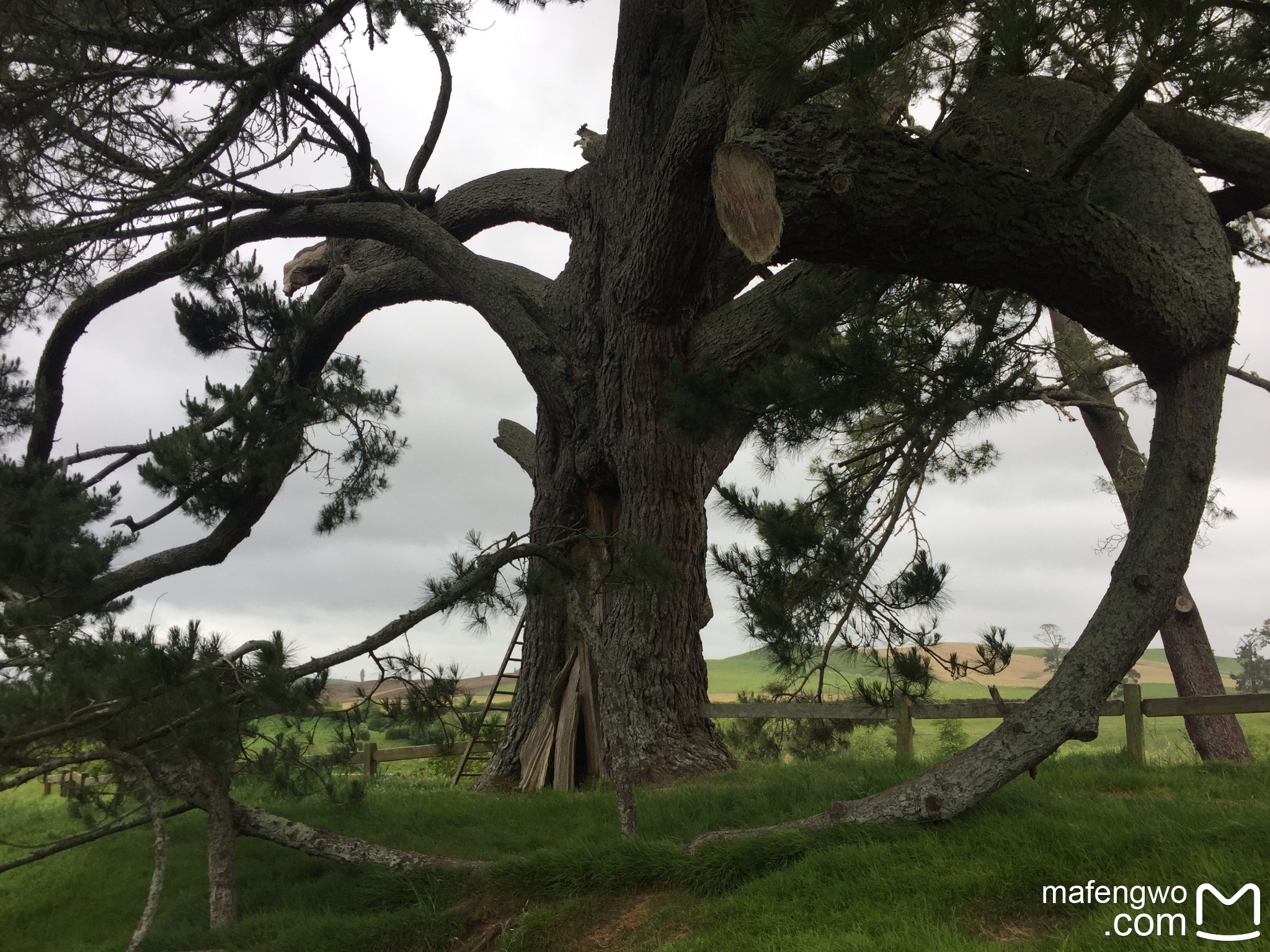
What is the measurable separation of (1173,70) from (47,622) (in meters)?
6.51

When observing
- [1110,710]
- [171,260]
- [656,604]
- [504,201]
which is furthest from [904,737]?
[171,260]

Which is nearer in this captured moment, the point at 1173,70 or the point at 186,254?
the point at 1173,70

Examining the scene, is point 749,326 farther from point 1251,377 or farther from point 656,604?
point 1251,377

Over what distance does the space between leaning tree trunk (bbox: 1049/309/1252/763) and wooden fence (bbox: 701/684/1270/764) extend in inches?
105

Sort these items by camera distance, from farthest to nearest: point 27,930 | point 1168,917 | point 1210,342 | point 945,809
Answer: point 27,930 → point 1210,342 → point 945,809 → point 1168,917

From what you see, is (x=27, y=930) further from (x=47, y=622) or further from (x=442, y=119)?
(x=442, y=119)

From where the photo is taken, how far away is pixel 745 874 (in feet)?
15.6

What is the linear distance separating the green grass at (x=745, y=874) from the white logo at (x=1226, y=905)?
94 millimetres

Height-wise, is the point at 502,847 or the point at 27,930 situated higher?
the point at 502,847

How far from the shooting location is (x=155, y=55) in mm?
7188

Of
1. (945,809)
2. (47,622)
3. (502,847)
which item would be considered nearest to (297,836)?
(502,847)

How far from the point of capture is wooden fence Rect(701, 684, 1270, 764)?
6.82 m

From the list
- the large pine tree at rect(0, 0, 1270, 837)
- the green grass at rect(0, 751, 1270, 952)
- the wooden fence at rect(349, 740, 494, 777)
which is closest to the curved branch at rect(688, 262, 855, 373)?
the large pine tree at rect(0, 0, 1270, 837)

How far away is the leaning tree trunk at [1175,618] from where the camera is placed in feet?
32.4
